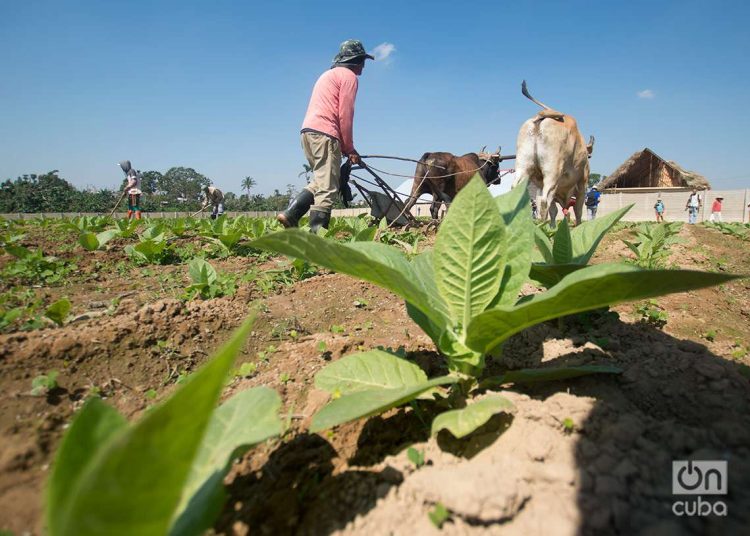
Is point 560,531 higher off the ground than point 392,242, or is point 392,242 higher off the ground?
point 392,242

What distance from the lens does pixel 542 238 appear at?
2215 millimetres

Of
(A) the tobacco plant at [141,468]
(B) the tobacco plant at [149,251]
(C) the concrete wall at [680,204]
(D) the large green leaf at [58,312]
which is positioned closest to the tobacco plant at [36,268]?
(B) the tobacco plant at [149,251]

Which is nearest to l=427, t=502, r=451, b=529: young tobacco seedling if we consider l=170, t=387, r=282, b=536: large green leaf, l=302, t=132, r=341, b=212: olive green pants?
l=170, t=387, r=282, b=536: large green leaf

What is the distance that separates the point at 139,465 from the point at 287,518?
28.3 inches

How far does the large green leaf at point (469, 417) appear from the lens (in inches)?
43.2

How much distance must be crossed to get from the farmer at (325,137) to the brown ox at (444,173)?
463 cm

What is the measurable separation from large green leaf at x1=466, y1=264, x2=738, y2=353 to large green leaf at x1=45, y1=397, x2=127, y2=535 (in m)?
1.01

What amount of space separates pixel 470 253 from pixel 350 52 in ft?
17.3

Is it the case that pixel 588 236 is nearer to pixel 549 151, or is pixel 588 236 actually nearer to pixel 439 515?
pixel 439 515

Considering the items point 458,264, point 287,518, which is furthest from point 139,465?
point 458,264

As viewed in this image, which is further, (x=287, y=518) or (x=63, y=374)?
(x=63, y=374)

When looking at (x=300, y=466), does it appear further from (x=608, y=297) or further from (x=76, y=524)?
(x=608, y=297)

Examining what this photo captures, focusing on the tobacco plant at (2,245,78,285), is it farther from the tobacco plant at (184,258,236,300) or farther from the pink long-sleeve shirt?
the pink long-sleeve shirt

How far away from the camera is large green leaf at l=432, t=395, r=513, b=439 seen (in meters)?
1.10
